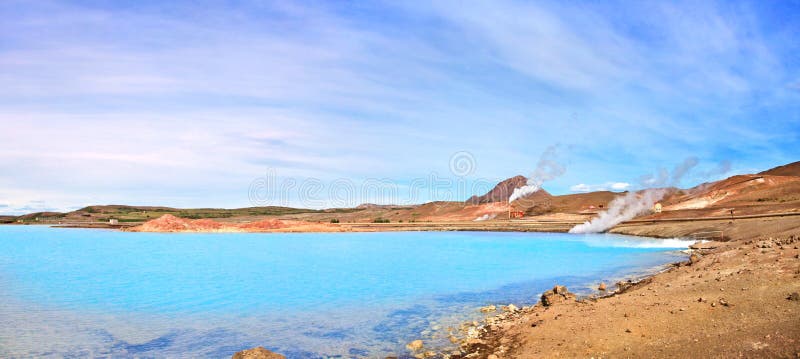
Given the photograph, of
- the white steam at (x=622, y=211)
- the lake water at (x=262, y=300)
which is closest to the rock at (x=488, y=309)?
the lake water at (x=262, y=300)

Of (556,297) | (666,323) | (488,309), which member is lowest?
(488,309)

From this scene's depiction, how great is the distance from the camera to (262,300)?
20297 millimetres

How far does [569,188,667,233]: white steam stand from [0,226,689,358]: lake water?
41.3 metres

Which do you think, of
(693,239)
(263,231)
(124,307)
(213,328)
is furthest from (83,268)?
(263,231)

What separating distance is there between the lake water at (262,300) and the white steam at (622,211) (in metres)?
41.3

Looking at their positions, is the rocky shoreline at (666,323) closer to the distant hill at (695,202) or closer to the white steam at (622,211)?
the distant hill at (695,202)

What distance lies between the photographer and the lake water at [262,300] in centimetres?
1338

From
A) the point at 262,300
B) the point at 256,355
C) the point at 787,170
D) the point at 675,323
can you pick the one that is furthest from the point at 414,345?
the point at 787,170

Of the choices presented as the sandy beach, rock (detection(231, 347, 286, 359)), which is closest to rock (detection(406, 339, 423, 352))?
the sandy beach

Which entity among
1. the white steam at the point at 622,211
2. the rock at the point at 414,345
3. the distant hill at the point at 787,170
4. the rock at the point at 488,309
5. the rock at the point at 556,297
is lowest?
the rock at the point at 414,345

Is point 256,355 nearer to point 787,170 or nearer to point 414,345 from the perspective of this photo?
point 414,345

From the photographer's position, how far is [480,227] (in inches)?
3610

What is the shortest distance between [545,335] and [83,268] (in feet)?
112

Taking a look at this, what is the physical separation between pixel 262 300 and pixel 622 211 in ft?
242
